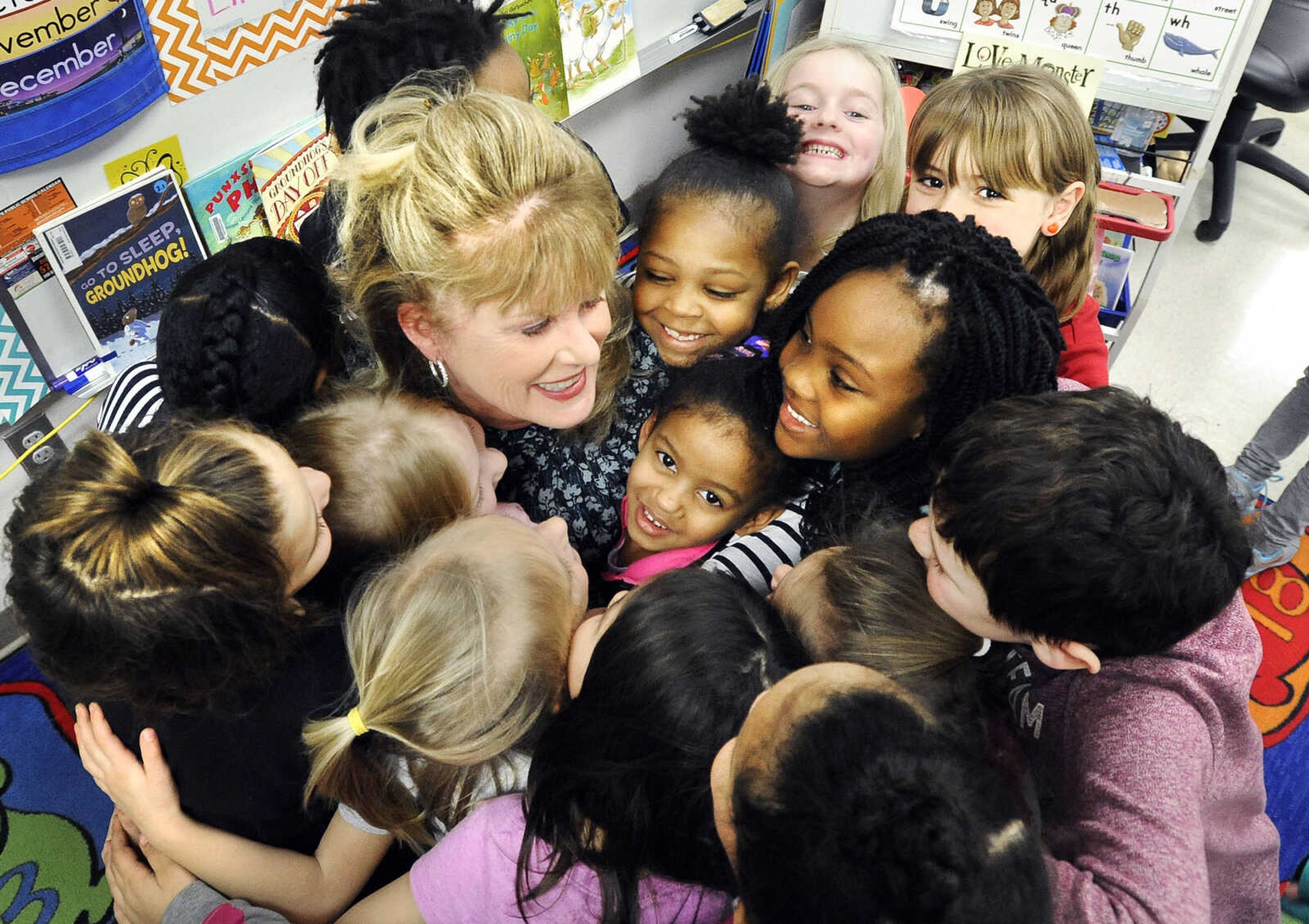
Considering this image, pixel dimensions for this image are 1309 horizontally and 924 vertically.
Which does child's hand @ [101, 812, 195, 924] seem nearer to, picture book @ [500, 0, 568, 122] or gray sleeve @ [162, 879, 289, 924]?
gray sleeve @ [162, 879, 289, 924]

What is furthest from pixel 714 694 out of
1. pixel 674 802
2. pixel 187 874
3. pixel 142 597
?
pixel 187 874

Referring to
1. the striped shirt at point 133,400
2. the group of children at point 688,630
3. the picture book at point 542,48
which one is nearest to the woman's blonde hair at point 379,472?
the group of children at point 688,630

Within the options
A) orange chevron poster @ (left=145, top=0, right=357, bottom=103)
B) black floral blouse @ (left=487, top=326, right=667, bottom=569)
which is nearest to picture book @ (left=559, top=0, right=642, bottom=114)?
orange chevron poster @ (left=145, top=0, right=357, bottom=103)

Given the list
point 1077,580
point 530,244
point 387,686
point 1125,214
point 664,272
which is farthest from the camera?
point 1125,214

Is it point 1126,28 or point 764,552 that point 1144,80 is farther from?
point 764,552

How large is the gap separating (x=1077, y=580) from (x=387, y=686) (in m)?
0.69

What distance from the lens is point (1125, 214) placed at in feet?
6.59

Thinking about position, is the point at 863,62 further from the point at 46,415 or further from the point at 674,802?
the point at 46,415

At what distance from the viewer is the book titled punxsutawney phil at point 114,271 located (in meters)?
1.37

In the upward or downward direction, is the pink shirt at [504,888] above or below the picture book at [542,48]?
below

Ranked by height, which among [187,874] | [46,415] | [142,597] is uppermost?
[142,597]

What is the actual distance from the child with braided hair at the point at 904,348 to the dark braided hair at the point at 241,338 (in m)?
0.61

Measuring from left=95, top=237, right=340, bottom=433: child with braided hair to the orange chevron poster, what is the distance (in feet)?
1.29

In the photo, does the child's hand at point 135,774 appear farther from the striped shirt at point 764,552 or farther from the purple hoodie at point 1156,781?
the purple hoodie at point 1156,781
